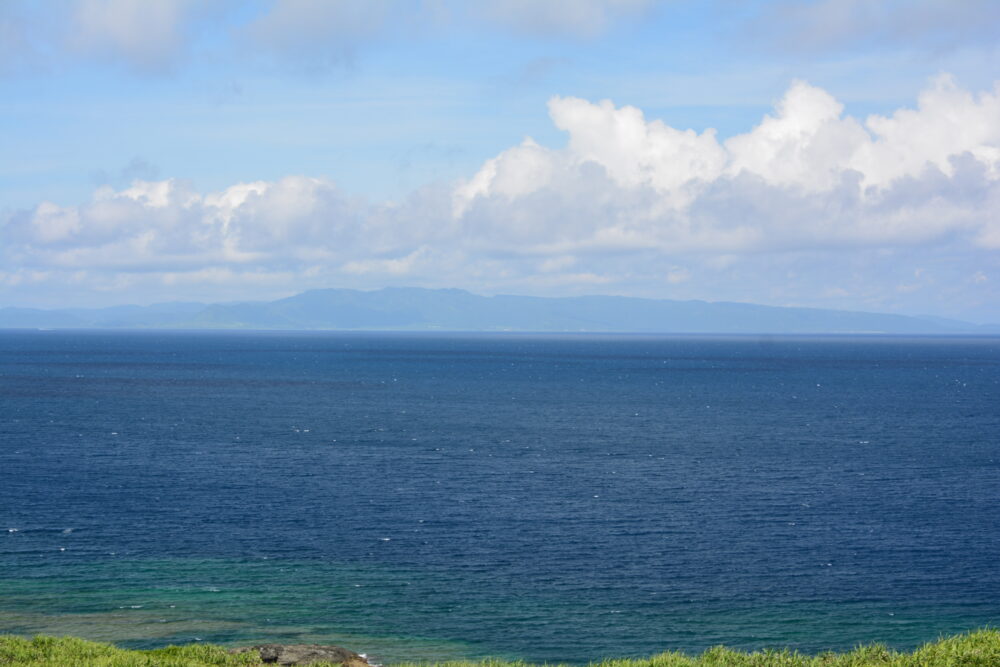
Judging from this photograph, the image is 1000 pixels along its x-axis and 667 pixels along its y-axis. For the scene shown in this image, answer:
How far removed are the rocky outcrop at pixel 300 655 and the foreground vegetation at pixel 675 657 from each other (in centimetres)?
77

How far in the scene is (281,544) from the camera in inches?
2665

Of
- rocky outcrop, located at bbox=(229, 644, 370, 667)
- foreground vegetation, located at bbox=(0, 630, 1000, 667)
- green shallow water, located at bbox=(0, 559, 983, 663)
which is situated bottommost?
green shallow water, located at bbox=(0, 559, 983, 663)

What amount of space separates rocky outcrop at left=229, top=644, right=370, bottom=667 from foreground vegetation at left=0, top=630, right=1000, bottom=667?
77 centimetres

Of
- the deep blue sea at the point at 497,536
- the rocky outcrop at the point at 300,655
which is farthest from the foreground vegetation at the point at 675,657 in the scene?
the deep blue sea at the point at 497,536

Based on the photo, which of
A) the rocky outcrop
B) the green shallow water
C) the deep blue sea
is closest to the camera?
the rocky outcrop

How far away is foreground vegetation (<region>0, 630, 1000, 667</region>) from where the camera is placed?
33.0 m

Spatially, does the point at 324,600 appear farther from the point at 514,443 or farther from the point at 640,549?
the point at 514,443

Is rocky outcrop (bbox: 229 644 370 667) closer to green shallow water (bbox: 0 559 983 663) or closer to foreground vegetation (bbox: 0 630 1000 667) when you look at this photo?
foreground vegetation (bbox: 0 630 1000 667)

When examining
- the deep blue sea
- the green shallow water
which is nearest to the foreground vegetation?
the green shallow water

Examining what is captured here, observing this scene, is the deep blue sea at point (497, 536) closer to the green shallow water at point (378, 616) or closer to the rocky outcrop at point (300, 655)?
the green shallow water at point (378, 616)

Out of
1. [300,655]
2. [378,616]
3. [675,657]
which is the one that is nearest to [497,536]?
[378,616]

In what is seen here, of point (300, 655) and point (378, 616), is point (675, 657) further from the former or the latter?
point (378, 616)

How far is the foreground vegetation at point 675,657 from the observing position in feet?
108

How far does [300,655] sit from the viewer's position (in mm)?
39719
